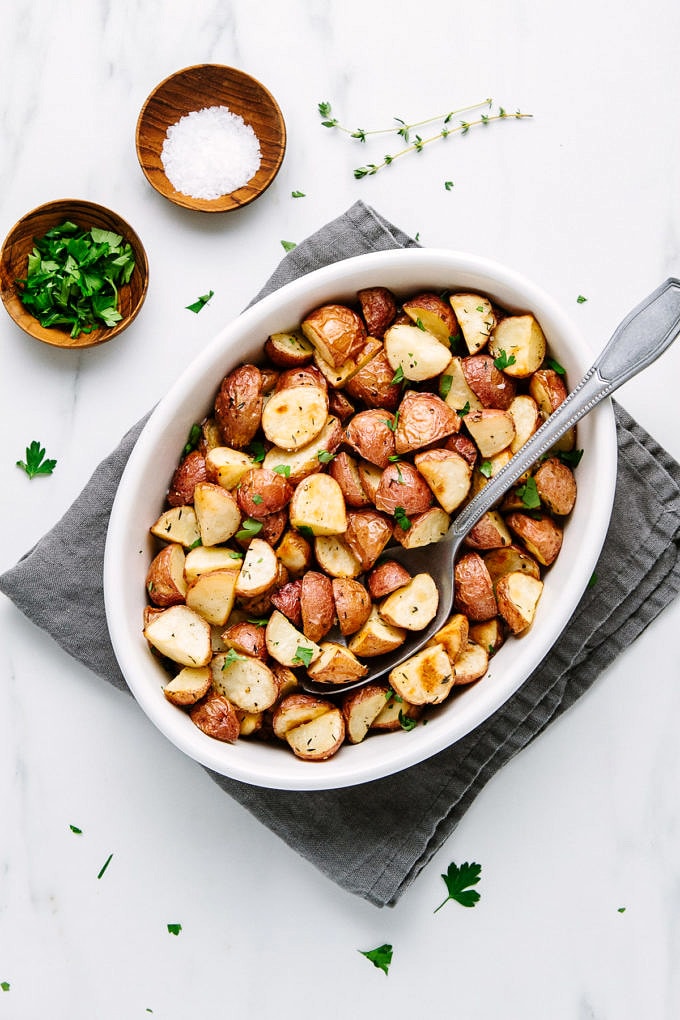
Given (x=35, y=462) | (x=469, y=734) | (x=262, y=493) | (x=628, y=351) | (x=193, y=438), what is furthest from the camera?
(x=35, y=462)

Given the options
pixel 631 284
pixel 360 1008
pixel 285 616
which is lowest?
pixel 360 1008

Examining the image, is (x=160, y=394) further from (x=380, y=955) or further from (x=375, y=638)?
(x=380, y=955)

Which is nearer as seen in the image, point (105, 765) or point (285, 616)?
point (285, 616)

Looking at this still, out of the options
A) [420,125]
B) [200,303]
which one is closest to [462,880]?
[200,303]

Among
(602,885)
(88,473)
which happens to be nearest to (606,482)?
(602,885)

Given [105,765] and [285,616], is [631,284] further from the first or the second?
[105,765]

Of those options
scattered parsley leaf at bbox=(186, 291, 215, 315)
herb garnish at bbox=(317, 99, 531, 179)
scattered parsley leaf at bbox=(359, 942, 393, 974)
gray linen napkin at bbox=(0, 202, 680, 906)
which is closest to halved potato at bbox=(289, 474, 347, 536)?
gray linen napkin at bbox=(0, 202, 680, 906)
